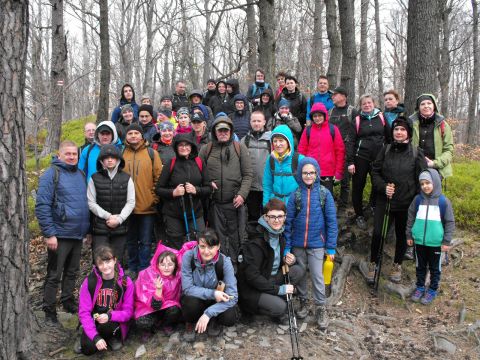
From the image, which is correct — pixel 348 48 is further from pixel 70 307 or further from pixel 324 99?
pixel 70 307

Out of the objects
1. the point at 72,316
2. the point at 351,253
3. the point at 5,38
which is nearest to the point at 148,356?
the point at 72,316

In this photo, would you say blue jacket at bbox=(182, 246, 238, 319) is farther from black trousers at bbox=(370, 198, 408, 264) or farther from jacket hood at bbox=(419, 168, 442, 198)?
jacket hood at bbox=(419, 168, 442, 198)

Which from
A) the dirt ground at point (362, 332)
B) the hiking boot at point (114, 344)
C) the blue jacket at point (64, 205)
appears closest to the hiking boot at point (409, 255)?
the dirt ground at point (362, 332)

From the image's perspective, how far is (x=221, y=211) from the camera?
5367 mm

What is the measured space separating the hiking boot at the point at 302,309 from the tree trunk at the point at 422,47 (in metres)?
4.29

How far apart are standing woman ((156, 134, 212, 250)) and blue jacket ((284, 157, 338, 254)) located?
4.11ft

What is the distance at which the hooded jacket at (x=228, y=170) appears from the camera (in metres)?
5.34

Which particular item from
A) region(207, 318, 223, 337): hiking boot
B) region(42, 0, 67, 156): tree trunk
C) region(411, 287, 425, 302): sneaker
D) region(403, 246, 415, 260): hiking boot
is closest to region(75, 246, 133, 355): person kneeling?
region(207, 318, 223, 337): hiking boot

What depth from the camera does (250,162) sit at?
5.45 m

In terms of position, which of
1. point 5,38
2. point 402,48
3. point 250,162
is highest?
point 402,48

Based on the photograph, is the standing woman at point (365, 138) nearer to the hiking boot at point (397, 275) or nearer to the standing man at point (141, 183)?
the hiking boot at point (397, 275)

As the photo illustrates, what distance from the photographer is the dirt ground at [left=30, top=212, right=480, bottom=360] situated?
13.6 ft

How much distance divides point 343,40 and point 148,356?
811 centimetres

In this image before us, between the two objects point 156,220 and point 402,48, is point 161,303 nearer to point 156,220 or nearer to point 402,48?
point 156,220
